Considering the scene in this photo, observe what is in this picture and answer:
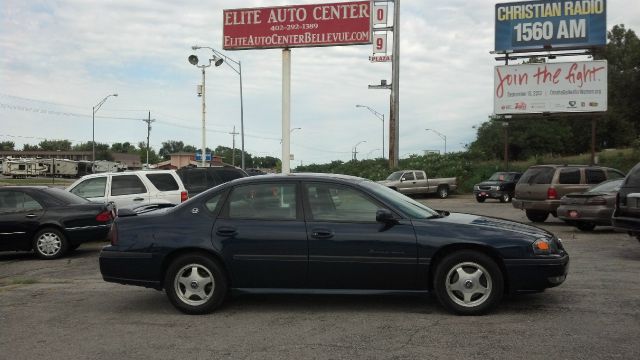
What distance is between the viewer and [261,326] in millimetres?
5957

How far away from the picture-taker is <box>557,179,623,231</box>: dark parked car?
13344 millimetres

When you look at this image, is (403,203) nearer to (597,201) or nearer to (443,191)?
(597,201)

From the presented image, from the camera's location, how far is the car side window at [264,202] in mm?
6445

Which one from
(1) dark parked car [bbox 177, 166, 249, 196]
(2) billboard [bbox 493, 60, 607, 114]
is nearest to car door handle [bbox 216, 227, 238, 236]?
(1) dark parked car [bbox 177, 166, 249, 196]

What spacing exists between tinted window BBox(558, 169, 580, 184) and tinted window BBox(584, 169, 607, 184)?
0.37 metres

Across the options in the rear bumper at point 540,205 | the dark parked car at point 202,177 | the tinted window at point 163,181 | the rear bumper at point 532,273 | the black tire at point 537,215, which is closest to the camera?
the rear bumper at point 532,273

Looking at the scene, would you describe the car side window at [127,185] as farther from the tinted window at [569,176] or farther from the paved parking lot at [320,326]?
the tinted window at [569,176]

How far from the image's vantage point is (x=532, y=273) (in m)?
6.00

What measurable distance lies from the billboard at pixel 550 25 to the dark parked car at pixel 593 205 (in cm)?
2281

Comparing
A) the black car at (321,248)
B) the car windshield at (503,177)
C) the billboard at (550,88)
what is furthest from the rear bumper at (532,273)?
the billboard at (550,88)

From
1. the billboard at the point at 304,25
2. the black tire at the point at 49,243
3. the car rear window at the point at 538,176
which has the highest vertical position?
the billboard at the point at 304,25

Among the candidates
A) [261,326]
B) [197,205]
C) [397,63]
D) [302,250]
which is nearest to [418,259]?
[302,250]

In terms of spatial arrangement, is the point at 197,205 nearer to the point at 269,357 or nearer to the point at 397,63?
the point at 269,357

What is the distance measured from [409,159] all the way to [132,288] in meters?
34.8
